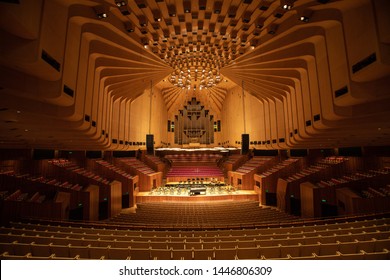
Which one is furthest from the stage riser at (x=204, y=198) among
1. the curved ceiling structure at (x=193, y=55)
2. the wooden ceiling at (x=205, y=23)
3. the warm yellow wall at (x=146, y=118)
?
the wooden ceiling at (x=205, y=23)

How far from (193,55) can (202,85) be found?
18.8 feet

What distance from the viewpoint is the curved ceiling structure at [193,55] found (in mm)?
3510

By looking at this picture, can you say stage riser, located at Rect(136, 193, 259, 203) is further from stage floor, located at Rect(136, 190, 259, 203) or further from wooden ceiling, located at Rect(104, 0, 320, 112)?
wooden ceiling, located at Rect(104, 0, 320, 112)

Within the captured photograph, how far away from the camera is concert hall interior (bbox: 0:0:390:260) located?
134 inches

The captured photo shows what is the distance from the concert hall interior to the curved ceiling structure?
0.04 metres

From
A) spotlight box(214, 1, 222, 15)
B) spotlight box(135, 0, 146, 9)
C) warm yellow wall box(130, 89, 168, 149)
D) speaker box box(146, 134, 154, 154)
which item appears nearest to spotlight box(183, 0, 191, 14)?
spotlight box(214, 1, 222, 15)

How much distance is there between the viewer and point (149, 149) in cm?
894

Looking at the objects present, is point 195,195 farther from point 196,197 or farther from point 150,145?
point 150,145

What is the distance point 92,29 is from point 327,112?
6787 millimetres

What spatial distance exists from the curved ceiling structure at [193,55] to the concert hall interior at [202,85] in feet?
0.12

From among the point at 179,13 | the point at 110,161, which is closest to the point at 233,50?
the point at 179,13

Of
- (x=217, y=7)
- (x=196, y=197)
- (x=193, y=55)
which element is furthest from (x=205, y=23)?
(x=196, y=197)

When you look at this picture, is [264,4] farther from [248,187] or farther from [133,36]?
[248,187]

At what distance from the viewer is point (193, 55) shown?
9.45 m
